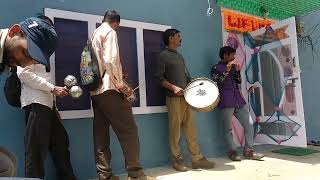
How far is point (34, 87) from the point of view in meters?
3.14

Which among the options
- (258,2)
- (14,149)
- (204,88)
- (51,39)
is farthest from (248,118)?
(51,39)

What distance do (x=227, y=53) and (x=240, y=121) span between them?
1.02m

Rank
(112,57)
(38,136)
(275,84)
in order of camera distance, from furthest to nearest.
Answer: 1. (275,84)
2. (112,57)
3. (38,136)

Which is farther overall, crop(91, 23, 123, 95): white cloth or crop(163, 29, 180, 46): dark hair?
crop(163, 29, 180, 46): dark hair

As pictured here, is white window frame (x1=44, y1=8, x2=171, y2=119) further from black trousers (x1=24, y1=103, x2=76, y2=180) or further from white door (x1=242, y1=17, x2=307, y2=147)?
white door (x1=242, y1=17, x2=307, y2=147)

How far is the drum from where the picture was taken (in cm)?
411

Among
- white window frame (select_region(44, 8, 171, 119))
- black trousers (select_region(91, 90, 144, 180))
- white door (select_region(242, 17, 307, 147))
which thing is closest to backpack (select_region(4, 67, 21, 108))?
white window frame (select_region(44, 8, 171, 119))

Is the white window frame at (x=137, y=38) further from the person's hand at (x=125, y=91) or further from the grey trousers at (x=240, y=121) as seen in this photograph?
the grey trousers at (x=240, y=121)

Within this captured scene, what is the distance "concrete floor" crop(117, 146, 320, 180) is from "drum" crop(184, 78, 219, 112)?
77 centimetres

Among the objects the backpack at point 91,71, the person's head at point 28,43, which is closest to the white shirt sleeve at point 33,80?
the backpack at point 91,71

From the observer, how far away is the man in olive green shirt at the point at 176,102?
4.33 meters

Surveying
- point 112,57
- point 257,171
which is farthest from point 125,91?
point 257,171

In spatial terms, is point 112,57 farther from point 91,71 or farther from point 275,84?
Answer: point 275,84

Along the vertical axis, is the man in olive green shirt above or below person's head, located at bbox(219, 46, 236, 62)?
below
